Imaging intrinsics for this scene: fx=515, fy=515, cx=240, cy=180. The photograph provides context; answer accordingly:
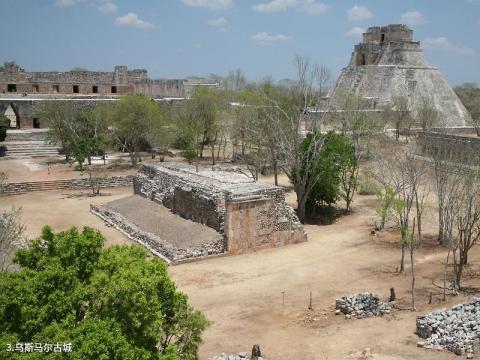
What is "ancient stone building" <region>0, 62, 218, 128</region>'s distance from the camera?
42.9 m

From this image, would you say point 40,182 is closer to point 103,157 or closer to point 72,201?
point 72,201

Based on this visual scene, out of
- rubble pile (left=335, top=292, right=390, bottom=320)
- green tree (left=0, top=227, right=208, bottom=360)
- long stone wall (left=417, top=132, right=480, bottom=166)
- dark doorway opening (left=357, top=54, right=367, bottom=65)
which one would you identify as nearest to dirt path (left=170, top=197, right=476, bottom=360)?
rubble pile (left=335, top=292, right=390, bottom=320)

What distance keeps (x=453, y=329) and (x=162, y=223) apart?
418 inches

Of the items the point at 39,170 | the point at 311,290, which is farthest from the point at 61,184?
the point at 311,290

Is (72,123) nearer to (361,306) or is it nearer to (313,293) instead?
(313,293)

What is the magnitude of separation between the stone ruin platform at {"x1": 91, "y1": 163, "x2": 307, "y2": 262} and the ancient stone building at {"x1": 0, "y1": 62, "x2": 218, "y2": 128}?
75.9ft

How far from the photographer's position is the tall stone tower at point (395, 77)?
121 ft

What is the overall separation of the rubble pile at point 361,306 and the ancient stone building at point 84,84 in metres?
31.5

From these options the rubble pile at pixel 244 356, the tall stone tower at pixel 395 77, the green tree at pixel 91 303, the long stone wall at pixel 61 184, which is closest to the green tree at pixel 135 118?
the long stone wall at pixel 61 184

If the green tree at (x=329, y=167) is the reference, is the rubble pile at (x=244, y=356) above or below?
below

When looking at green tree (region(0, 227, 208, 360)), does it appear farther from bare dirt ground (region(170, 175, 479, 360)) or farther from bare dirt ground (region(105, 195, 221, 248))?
bare dirt ground (region(105, 195, 221, 248))

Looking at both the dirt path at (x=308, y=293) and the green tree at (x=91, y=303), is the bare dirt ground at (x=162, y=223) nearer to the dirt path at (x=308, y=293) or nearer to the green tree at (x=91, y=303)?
the dirt path at (x=308, y=293)

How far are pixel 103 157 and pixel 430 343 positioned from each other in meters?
25.9

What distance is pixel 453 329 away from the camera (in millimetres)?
9852
